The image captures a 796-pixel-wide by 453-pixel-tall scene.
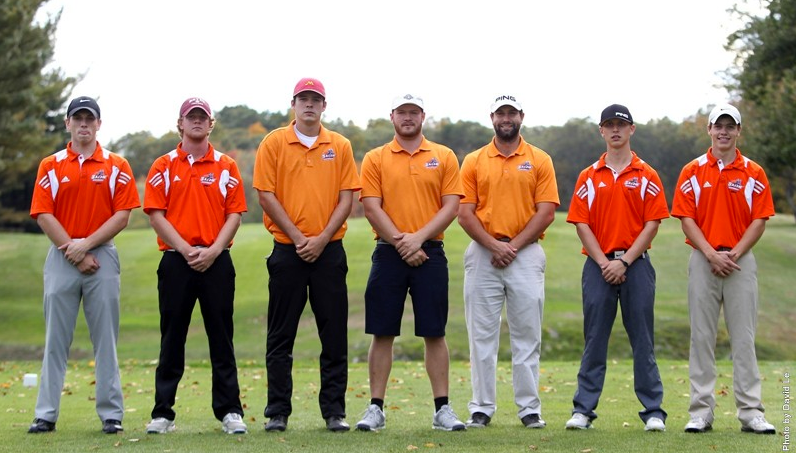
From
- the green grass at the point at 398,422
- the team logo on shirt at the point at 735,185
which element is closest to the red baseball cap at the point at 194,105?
the green grass at the point at 398,422

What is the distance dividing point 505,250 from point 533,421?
58.5 inches

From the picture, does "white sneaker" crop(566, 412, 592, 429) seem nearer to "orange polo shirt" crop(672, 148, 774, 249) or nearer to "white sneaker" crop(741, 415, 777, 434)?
"white sneaker" crop(741, 415, 777, 434)

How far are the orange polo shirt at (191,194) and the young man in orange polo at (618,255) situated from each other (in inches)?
119

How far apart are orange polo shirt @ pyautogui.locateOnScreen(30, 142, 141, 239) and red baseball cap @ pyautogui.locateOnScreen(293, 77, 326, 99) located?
174 centimetres

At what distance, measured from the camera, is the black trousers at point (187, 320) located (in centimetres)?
844

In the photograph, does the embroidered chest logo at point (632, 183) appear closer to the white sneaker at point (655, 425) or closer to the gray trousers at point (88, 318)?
the white sneaker at point (655, 425)

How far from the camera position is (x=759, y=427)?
8312 mm

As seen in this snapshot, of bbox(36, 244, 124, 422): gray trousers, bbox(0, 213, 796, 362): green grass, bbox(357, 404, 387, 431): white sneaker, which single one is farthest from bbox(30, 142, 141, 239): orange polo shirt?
bbox(0, 213, 796, 362): green grass

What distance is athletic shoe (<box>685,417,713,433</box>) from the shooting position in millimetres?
8359

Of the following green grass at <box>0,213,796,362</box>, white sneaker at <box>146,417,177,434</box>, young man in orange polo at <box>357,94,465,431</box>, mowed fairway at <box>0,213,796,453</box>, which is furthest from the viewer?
green grass at <box>0,213,796,362</box>

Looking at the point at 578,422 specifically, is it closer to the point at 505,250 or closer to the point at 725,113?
the point at 505,250

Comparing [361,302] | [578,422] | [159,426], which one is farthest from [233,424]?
[361,302]

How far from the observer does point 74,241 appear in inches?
335

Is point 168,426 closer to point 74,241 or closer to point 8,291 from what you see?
point 74,241
